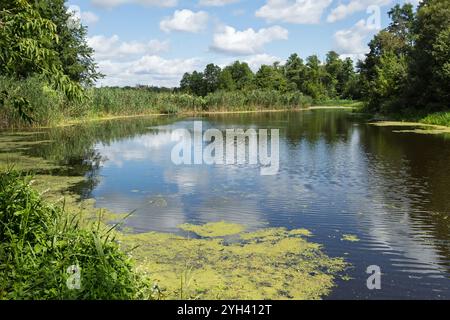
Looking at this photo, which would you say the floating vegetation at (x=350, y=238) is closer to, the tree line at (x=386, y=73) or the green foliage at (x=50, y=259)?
the green foliage at (x=50, y=259)

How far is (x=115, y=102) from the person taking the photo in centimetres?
4109

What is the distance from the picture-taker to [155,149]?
1906cm

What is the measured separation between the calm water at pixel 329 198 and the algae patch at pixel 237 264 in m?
0.34

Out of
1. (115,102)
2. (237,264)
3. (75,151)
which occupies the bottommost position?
(237,264)

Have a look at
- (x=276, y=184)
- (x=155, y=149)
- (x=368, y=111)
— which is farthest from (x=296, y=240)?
(x=368, y=111)

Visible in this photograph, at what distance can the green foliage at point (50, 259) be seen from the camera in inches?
170

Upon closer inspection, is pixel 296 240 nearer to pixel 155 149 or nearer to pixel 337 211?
pixel 337 211

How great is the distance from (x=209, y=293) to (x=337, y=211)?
4.45 meters

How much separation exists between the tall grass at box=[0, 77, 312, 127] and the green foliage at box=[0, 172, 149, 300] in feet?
5.43

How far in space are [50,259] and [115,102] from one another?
124 feet

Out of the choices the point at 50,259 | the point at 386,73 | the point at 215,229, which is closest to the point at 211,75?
the point at 386,73

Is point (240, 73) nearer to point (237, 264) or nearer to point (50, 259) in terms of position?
point (237, 264)

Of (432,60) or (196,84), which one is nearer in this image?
(432,60)

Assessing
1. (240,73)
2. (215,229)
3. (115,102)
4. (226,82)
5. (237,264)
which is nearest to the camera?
(237,264)
